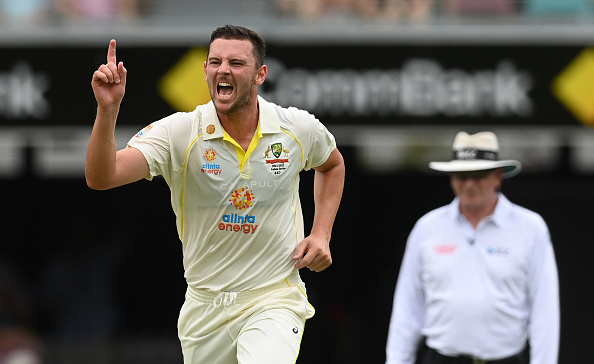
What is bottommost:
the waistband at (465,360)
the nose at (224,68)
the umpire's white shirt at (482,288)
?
the waistband at (465,360)

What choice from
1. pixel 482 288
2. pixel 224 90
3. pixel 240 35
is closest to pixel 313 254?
pixel 224 90

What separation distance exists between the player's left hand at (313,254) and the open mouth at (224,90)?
0.72 metres

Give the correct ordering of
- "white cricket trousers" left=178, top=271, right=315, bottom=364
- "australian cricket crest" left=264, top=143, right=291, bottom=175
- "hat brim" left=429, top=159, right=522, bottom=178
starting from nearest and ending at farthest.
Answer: "white cricket trousers" left=178, top=271, right=315, bottom=364, "australian cricket crest" left=264, top=143, right=291, bottom=175, "hat brim" left=429, top=159, right=522, bottom=178

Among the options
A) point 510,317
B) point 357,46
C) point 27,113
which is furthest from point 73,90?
point 510,317

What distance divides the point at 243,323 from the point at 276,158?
2.30ft

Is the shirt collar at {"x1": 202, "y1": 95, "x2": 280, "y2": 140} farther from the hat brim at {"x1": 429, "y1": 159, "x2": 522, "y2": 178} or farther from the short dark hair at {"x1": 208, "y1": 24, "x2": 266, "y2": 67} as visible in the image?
the hat brim at {"x1": 429, "y1": 159, "x2": 522, "y2": 178}

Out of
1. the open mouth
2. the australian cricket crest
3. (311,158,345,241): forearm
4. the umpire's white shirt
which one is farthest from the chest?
the umpire's white shirt

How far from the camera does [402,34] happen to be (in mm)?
8352

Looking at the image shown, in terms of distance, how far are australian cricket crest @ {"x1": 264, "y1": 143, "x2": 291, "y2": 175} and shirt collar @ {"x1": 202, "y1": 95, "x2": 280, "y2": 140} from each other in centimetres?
7

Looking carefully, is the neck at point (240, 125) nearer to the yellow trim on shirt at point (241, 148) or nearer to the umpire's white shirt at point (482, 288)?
the yellow trim on shirt at point (241, 148)

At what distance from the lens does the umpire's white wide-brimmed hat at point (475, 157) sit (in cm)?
584

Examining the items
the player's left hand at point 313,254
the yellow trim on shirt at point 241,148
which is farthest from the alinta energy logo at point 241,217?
the player's left hand at point 313,254

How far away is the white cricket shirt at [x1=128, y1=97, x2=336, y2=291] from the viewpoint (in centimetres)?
438

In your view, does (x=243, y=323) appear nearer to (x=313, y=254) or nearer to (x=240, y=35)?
(x=313, y=254)
